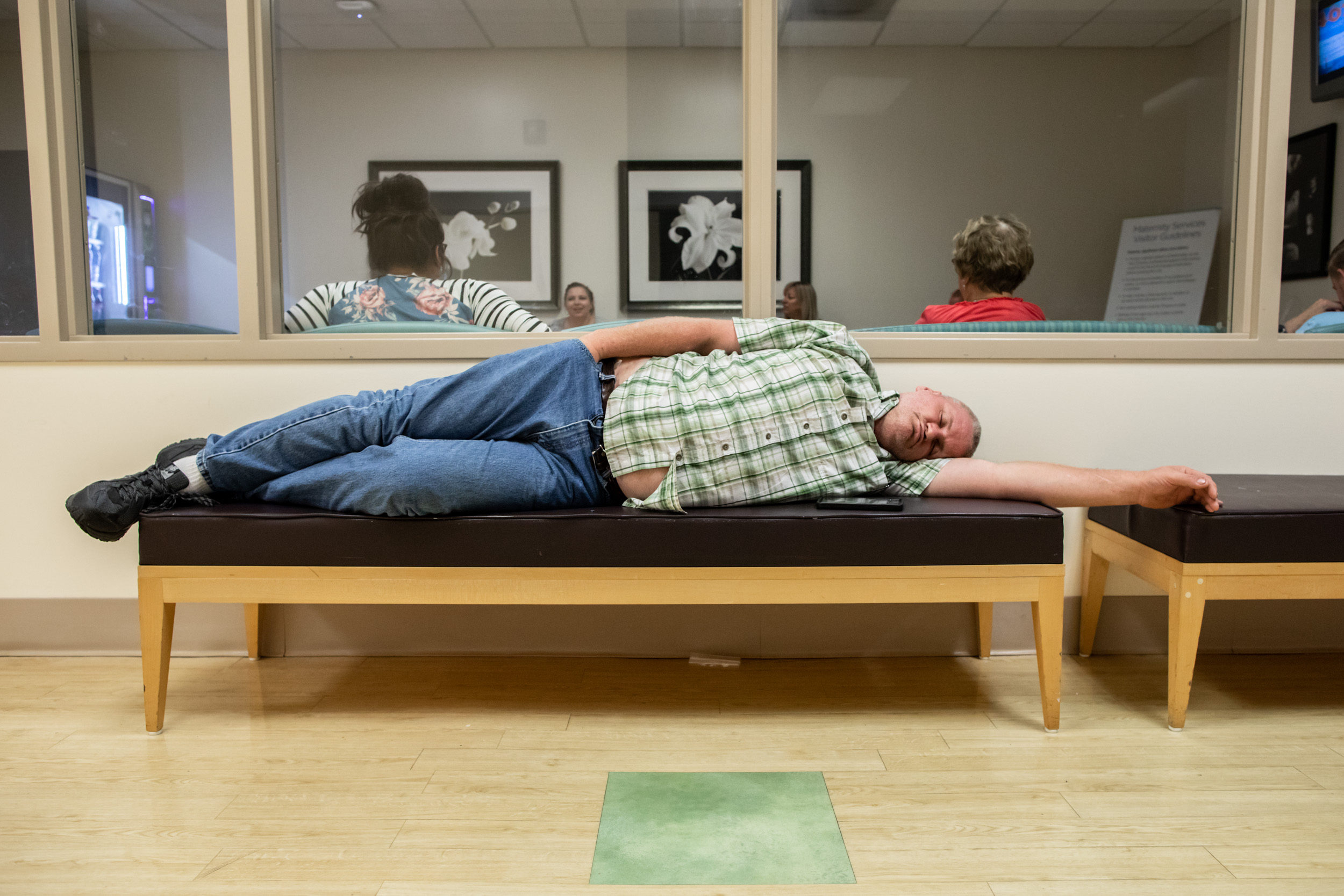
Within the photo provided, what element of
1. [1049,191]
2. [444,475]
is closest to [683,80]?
[1049,191]

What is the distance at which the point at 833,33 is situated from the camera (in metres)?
4.53

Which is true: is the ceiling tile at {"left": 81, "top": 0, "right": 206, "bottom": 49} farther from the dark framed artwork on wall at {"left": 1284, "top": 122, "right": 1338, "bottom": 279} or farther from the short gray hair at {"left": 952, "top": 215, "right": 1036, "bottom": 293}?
the dark framed artwork on wall at {"left": 1284, "top": 122, "right": 1338, "bottom": 279}

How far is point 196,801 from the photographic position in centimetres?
157

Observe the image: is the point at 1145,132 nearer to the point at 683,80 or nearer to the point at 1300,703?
the point at 683,80

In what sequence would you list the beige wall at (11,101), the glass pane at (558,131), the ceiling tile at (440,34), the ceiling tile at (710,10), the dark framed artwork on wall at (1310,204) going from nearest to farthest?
the beige wall at (11,101)
the dark framed artwork on wall at (1310,204)
the glass pane at (558,131)
the ceiling tile at (710,10)
the ceiling tile at (440,34)

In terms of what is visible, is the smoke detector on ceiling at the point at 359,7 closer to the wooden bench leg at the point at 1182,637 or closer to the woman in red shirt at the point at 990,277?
the woman in red shirt at the point at 990,277

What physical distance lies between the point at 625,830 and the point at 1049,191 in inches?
178

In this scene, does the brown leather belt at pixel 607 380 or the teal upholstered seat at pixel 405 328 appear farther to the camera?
the teal upholstered seat at pixel 405 328

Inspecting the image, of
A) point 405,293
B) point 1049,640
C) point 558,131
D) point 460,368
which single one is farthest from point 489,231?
point 1049,640

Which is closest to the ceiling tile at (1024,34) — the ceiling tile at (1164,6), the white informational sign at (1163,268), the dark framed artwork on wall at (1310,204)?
the ceiling tile at (1164,6)

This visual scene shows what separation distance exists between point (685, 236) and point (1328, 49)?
8.36 ft

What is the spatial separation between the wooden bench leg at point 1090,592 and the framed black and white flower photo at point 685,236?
6.08ft

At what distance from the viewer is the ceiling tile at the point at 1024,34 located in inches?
181

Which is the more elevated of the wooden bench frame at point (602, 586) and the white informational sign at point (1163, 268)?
the white informational sign at point (1163, 268)
